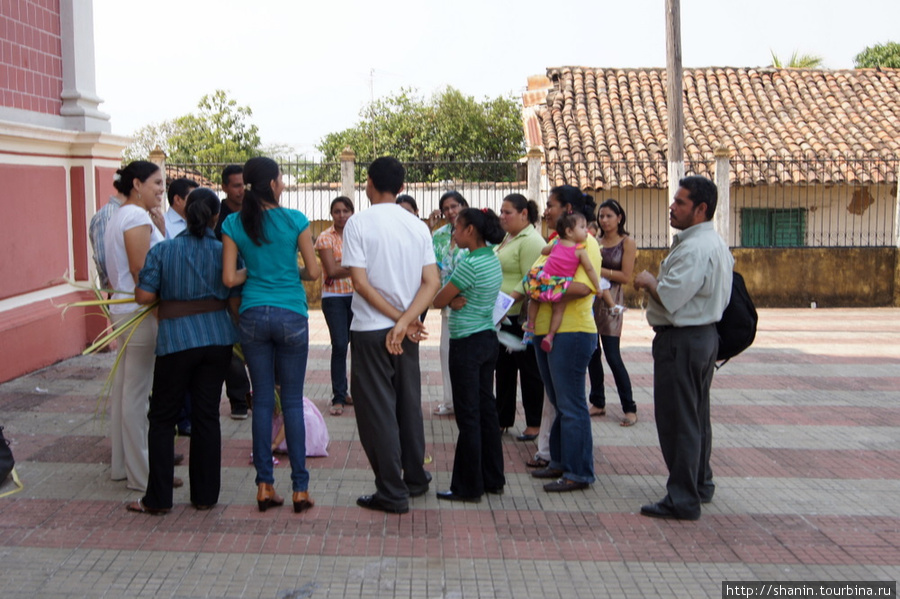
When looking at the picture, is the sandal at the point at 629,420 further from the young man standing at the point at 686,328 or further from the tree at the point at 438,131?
the tree at the point at 438,131

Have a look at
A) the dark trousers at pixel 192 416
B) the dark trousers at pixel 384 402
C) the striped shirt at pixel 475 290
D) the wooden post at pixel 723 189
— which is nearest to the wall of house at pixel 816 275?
the wooden post at pixel 723 189

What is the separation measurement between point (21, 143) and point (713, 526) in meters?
7.53

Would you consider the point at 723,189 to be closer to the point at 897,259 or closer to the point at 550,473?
the point at 897,259

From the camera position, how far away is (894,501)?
18.6 ft

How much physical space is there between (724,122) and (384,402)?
16.8m

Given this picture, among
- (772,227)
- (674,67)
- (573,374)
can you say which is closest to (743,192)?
(772,227)

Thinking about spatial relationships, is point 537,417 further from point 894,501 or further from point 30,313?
point 30,313

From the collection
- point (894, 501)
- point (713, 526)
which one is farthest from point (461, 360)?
point (894, 501)

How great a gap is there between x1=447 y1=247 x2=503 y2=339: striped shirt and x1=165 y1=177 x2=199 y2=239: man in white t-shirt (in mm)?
Result: 2095

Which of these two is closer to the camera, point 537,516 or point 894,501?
point 537,516

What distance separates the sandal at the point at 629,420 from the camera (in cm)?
755

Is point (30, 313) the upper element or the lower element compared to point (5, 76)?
lower

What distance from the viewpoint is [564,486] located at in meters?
5.70

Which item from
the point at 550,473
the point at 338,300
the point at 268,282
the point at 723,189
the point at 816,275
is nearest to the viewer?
the point at 268,282
